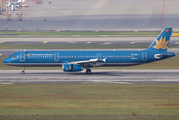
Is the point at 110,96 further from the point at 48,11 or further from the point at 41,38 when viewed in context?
the point at 48,11

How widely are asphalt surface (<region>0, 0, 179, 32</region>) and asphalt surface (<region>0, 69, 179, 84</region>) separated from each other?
5853 centimetres

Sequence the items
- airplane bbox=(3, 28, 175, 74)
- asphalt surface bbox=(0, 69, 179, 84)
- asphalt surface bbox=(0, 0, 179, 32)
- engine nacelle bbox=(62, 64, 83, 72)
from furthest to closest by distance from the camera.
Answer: asphalt surface bbox=(0, 0, 179, 32)
airplane bbox=(3, 28, 175, 74)
engine nacelle bbox=(62, 64, 83, 72)
asphalt surface bbox=(0, 69, 179, 84)

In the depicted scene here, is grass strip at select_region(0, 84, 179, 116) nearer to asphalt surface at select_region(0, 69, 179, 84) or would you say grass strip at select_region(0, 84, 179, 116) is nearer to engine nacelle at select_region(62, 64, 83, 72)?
asphalt surface at select_region(0, 69, 179, 84)

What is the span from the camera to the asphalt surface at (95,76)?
1817 inches

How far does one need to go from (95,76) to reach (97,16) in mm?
88026

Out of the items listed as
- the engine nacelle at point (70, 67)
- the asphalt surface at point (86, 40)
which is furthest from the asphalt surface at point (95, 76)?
the asphalt surface at point (86, 40)

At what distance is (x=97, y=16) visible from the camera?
136 m

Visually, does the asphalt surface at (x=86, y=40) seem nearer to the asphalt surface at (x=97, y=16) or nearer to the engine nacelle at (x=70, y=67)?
the asphalt surface at (x=97, y=16)

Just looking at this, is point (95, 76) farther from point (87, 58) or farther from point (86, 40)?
point (86, 40)

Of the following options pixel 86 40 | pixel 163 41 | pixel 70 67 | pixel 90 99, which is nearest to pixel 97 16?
pixel 86 40

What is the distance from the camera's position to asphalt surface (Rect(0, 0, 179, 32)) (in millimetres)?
117125

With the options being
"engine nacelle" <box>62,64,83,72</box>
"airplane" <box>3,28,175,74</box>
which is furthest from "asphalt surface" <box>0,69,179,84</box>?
"airplane" <box>3,28,175,74</box>

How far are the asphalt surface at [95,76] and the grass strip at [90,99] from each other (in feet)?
11.0

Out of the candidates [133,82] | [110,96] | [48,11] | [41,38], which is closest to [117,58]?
[133,82]
